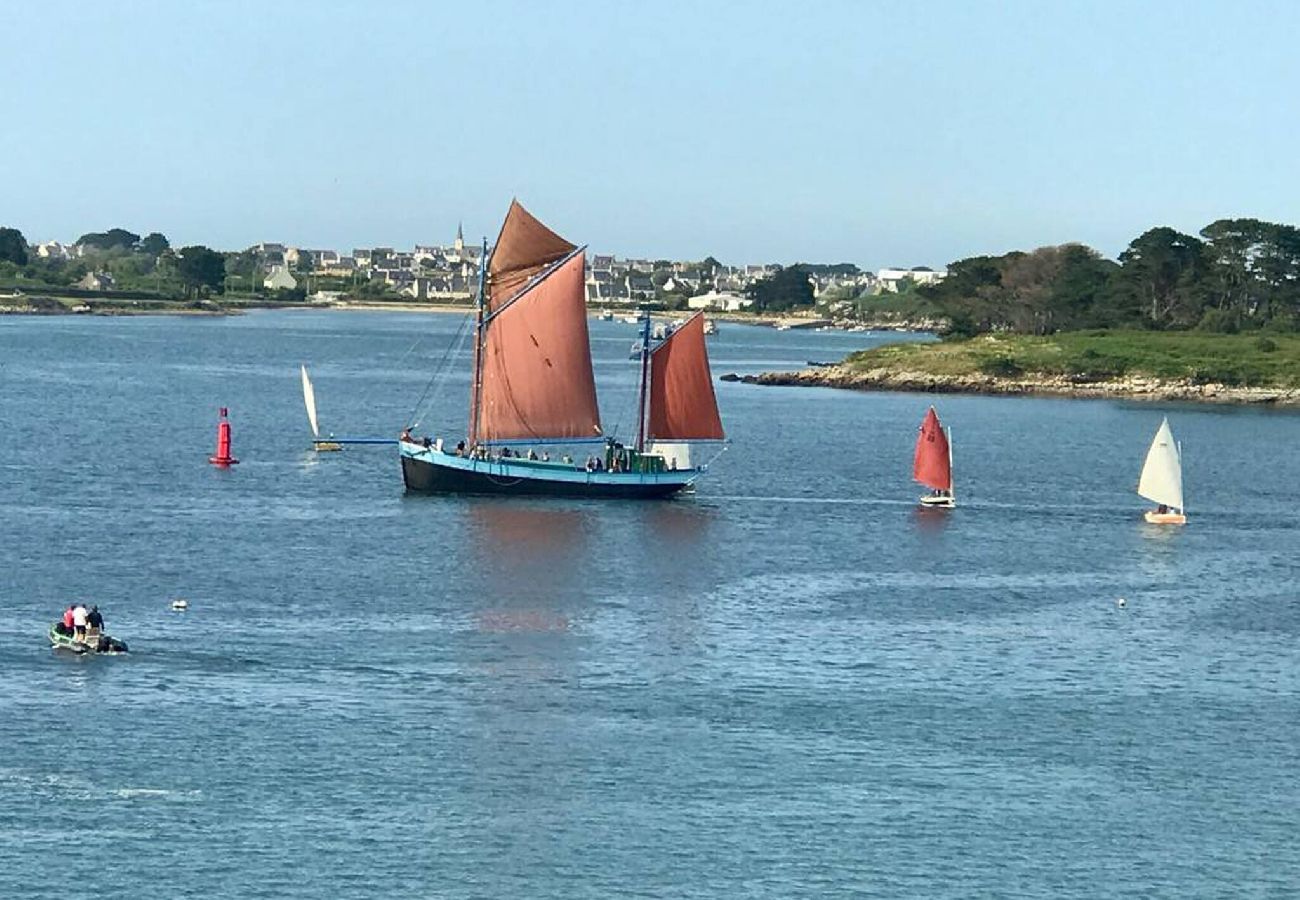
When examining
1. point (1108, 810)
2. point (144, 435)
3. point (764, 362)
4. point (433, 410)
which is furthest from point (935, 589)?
point (764, 362)

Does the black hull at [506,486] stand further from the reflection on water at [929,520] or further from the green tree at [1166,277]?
the green tree at [1166,277]

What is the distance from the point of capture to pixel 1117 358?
145375mm

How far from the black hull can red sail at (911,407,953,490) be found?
316 inches

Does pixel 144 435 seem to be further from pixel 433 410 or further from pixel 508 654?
pixel 508 654

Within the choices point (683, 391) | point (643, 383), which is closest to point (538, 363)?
point (643, 383)

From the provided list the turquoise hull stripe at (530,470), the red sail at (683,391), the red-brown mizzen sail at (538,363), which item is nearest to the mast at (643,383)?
the red sail at (683,391)

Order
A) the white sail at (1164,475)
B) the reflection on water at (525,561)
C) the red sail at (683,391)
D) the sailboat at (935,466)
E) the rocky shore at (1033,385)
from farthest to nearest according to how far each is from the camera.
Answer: the rocky shore at (1033,385)
the sailboat at (935,466)
the red sail at (683,391)
the white sail at (1164,475)
the reflection on water at (525,561)

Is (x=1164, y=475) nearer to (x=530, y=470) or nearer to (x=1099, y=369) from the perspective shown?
(x=530, y=470)

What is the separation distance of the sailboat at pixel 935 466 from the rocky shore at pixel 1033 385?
63.9 m

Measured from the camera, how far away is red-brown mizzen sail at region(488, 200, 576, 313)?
72.9 metres

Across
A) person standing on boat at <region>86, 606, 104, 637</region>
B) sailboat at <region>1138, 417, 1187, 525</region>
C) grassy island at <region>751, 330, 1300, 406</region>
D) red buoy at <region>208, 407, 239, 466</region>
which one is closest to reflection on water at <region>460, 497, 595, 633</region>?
person standing on boat at <region>86, 606, 104, 637</region>

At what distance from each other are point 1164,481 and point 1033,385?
234 ft

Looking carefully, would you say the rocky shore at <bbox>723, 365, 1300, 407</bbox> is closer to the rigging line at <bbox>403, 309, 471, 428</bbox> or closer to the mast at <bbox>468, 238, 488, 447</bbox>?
the rigging line at <bbox>403, 309, 471, 428</bbox>

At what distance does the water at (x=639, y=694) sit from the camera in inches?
1267
